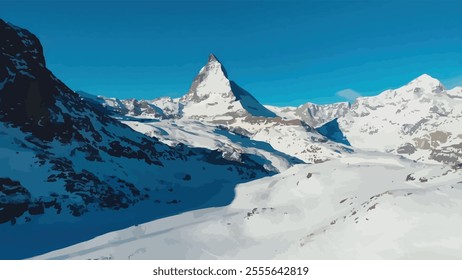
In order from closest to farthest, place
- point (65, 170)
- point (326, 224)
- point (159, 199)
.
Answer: point (326, 224) → point (65, 170) → point (159, 199)

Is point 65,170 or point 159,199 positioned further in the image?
point 159,199

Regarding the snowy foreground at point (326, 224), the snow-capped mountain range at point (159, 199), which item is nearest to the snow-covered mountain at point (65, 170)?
the snow-capped mountain range at point (159, 199)

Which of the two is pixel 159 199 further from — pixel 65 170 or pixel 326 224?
pixel 326 224

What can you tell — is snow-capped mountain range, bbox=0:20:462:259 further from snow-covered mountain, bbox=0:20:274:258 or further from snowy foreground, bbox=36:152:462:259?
snow-covered mountain, bbox=0:20:274:258

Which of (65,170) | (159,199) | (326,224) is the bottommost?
(326,224)

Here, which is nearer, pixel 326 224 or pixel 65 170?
pixel 326 224

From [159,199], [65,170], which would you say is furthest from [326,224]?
[65,170]

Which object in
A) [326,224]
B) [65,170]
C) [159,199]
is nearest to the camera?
[326,224]

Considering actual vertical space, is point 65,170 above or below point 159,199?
above
